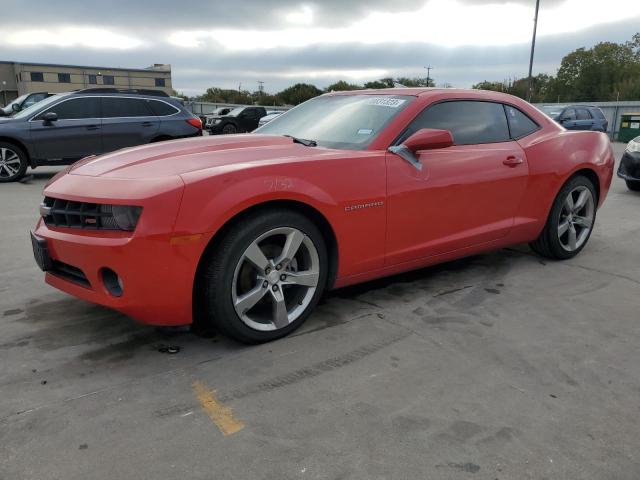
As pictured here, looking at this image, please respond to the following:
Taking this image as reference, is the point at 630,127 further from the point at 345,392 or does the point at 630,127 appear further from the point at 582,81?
the point at 582,81

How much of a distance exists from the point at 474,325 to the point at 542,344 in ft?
1.34

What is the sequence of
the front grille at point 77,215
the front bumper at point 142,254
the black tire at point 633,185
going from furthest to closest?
the black tire at point 633,185, the front grille at point 77,215, the front bumper at point 142,254

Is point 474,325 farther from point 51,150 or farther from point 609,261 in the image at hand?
point 51,150

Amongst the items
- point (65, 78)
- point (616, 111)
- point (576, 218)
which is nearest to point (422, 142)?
point (576, 218)

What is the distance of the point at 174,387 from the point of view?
2.52 metres

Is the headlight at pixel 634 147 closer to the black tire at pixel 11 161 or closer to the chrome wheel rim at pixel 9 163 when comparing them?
the black tire at pixel 11 161

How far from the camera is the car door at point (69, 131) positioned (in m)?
9.25

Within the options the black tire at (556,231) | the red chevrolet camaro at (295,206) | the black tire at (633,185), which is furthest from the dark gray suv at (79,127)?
the black tire at (633,185)

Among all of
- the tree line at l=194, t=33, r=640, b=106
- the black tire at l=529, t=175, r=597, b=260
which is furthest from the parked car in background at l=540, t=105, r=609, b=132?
the tree line at l=194, t=33, r=640, b=106

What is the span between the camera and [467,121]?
3.94m

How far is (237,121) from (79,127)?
14787 millimetres

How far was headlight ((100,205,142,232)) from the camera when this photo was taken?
2531 mm

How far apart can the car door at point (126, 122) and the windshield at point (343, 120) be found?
6422 millimetres

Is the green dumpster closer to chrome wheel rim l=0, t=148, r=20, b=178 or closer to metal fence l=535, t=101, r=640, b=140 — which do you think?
metal fence l=535, t=101, r=640, b=140
